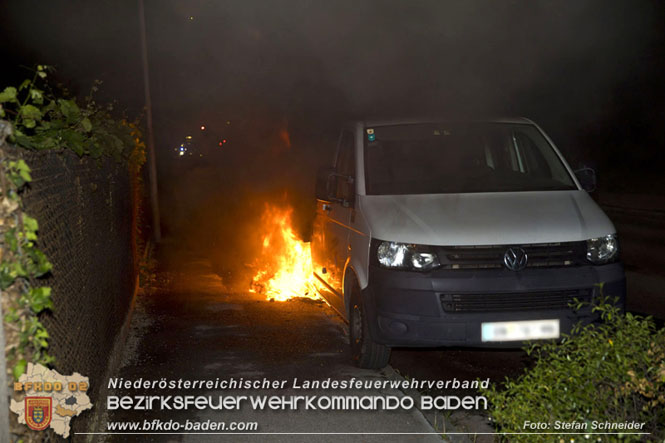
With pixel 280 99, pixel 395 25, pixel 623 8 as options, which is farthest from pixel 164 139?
pixel 395 25

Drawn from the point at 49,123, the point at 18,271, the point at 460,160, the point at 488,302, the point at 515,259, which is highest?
the point at 49,123

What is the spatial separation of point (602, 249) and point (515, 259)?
720 millimetres

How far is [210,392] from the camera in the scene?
16.6 ft

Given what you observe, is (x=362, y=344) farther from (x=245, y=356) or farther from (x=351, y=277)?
(x=245, y=356)

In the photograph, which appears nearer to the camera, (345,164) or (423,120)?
(423,120)

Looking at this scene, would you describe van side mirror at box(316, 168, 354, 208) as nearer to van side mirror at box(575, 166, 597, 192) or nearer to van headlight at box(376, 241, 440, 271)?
van headlight at box(376, 241, 440, 271)

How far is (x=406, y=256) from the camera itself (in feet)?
16.3

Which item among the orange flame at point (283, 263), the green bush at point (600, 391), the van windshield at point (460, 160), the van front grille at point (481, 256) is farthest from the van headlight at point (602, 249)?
the orange flame at point (283, 263)

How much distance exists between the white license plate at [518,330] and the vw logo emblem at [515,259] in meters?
0.38

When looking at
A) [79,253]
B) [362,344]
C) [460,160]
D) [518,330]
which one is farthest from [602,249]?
[79,253]

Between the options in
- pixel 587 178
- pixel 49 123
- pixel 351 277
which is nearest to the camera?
pixel 49 123

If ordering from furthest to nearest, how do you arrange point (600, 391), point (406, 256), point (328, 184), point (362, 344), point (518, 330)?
1. point (328, 184)
2. point (362, 344)
3. point (406, 256)
4. point (518, 330)
5. point (600, 391)

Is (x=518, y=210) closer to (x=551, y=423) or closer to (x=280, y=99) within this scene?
(x=551, y=423)

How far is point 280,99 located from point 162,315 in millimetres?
11395
